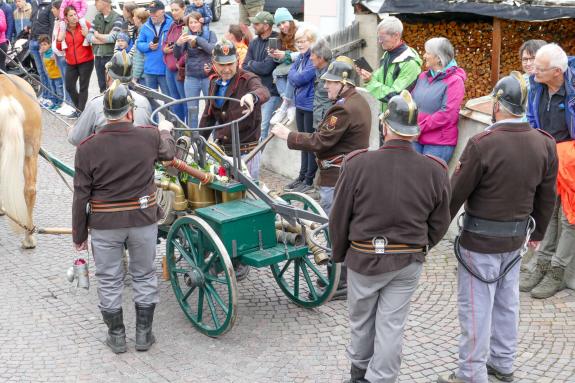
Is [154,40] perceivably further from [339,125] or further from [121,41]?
[339,125]

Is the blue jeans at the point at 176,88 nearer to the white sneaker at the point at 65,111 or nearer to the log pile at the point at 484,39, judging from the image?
the white sneaker at the point at 65,111

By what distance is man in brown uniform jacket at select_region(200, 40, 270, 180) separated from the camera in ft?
22.6

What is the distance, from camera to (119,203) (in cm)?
539

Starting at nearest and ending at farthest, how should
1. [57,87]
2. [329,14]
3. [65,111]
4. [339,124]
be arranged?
[339,124] → [65,111] → [329,14] → [57,87]

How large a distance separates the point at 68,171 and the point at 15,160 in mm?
629

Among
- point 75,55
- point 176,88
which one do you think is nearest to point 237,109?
point 176,88

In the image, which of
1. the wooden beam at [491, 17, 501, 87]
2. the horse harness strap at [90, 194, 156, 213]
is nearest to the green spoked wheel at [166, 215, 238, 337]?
the horse harness strap at [90, 194, 156, 213]

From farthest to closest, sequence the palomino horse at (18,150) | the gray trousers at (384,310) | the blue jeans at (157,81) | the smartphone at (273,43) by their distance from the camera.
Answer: the blue jeans at (157,81), the smartphone at (273,43), the palomino horse at (18,150), the gray trousers at (384,310)

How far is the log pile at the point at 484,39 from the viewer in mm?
9485

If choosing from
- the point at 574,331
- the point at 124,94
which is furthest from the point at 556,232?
the point at 124,94

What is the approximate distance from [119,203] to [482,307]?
240cm

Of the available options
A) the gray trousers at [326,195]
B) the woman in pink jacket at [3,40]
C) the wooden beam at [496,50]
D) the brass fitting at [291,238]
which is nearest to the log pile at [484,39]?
the wooden beam at [496,50]

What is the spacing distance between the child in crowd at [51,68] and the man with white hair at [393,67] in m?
7.11

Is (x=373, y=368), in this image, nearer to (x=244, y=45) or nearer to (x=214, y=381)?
(x=214, y=381)
